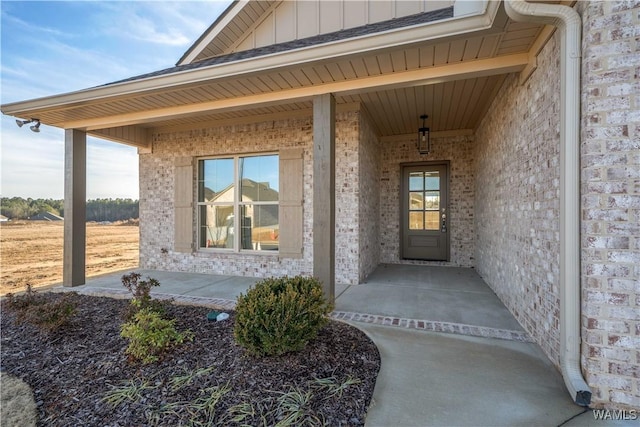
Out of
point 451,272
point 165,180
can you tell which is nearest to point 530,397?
point 451,272

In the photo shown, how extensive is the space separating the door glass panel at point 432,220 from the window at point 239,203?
3211mm

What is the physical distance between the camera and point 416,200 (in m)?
6.07

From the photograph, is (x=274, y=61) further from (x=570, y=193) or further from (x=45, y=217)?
(x=45, y=217)

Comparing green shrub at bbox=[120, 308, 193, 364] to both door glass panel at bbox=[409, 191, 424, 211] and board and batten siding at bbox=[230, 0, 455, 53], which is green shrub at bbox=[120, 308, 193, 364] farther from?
door glass panel at bbox=[409, 191, 424, 211]

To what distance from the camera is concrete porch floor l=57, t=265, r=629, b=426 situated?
160 cm

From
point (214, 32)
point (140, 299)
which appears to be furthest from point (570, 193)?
point (214, 32)

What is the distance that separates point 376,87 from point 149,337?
125 inches

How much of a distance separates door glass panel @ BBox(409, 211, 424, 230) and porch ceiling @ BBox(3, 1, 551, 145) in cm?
187

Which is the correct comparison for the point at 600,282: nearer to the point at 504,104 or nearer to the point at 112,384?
the point at 504,104

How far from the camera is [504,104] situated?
353 centimetres

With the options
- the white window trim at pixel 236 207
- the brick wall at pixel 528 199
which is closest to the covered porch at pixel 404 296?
the brick wall at pixel 528 199

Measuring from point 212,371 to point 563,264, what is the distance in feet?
8.09

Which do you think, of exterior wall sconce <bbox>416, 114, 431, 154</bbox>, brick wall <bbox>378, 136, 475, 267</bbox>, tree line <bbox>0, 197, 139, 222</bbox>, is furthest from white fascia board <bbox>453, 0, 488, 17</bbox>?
tree line <bbox>0, 197, 139, 222</bbox>

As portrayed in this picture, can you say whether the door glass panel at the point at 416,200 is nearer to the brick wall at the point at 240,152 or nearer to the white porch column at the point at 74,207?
the brick wall at the point at 240,152
